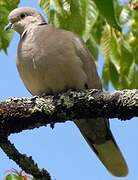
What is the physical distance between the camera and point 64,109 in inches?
105

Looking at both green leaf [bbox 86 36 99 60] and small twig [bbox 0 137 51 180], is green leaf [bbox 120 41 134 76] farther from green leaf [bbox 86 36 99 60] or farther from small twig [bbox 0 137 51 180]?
small twig [bbox 0 137 51 180]

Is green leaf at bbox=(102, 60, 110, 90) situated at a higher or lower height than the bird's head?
lower

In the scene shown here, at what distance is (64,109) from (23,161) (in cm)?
40

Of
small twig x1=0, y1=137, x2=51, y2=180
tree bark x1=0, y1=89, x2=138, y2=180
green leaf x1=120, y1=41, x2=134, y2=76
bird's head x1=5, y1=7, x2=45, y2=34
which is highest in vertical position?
bird's head x1=5, y1=7, x2=45, y2=34

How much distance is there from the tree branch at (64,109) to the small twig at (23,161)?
71 millimetres

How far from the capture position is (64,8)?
2.38 metres

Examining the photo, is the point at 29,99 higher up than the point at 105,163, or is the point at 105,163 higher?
the point at 29,99

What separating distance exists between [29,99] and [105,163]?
1.51 metres

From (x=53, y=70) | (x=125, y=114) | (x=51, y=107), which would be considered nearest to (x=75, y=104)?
(x=51, y=107)

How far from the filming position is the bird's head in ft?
14.8

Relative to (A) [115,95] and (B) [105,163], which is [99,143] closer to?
(B) [105,163]

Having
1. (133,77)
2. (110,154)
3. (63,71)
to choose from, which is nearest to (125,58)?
(133,77)

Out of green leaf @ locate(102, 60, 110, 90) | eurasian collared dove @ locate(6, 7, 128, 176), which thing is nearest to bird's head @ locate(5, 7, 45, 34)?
eurasian collared dove @ locate(6, 7, 128, 176)

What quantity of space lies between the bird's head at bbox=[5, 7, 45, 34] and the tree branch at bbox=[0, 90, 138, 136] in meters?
1.82
